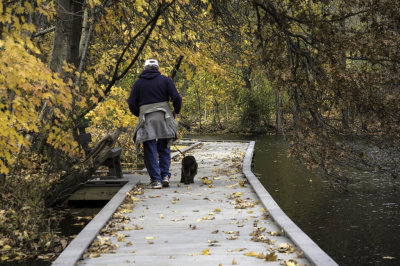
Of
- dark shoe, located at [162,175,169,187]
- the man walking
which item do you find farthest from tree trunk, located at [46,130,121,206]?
dark shoe, located at [162,175,169,187]

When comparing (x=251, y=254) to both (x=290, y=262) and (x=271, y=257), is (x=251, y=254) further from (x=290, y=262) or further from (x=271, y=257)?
(x=290, y=262)

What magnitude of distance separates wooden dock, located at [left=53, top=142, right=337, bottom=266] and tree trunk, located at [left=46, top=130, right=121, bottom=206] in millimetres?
730

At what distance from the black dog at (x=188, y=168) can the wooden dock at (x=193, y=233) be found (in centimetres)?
49

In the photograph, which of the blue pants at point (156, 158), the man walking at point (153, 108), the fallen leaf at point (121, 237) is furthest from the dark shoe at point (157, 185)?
the fallen leaf at point (121, 237)

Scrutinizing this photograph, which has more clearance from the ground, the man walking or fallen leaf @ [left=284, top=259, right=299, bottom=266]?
the man walking

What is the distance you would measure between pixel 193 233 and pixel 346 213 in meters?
4.82

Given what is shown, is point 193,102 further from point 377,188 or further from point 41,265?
point 41,265

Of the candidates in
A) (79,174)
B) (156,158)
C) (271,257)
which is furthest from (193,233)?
(79,174)

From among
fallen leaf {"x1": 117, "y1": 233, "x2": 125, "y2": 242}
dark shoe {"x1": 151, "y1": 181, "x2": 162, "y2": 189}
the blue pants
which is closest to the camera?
fallen leaf {"x1": 117, "y1": 233, "x2": 125, "y2": 242}

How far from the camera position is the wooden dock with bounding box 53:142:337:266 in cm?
474

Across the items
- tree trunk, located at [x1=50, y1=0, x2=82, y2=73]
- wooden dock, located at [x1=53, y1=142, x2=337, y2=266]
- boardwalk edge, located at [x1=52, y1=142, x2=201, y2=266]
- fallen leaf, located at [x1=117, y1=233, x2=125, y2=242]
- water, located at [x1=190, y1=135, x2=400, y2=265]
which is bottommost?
water, located at [x1=190, y1=135, x2=400, y2=265]

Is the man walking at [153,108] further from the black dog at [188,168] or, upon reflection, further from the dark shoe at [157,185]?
the black dog at [188,168]

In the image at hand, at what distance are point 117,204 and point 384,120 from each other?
4.37 m

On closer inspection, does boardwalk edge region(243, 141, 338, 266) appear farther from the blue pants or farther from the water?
the blue pants
